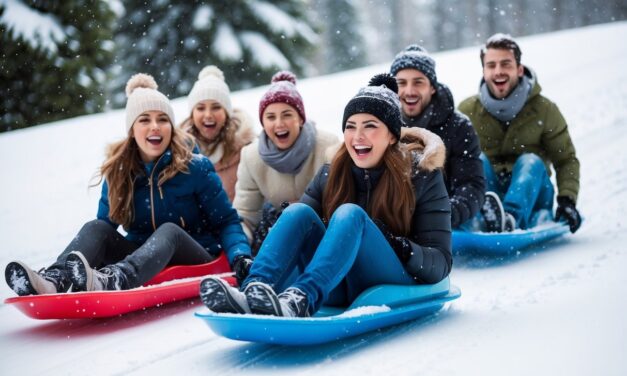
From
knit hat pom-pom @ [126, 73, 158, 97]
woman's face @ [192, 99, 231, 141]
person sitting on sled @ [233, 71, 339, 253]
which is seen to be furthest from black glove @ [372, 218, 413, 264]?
woman's face @ [192, 99, 231, 141]

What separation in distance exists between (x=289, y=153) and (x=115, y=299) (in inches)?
58.5

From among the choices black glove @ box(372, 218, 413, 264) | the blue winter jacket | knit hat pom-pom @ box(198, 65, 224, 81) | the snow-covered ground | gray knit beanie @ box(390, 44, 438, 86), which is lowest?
the snow-covered ground

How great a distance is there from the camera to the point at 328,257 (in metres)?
2.68

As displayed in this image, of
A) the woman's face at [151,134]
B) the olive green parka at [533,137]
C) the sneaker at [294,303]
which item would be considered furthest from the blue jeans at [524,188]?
the sneaker at [294,303]

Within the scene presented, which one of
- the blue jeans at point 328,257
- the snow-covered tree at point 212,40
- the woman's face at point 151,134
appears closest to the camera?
the blue jeans at point 328,257

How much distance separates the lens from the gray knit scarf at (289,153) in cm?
437

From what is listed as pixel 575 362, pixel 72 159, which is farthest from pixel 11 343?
pixel 72 159

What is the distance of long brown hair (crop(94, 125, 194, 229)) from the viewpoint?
12.8 feet

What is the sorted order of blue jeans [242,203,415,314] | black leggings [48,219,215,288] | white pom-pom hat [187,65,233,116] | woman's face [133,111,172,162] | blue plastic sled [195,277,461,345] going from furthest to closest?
white pom-pom hat [187,65,233,116] < woman's face [133,111,172,162] < black leggings [48,219,215,288] < blue jeans [242,203,415,314] < blue plastic sled [195,277,461,345]

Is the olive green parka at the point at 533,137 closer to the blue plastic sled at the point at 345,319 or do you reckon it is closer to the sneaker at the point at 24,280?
the blue plastic sled at the point at 345,319

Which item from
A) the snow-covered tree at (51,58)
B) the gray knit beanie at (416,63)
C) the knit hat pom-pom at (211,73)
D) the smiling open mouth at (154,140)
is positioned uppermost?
the snow-covered tree at (51,58)

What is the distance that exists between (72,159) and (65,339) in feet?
15.1

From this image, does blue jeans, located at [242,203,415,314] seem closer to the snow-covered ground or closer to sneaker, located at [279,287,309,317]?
sneaker, located at [279,287,309,317]

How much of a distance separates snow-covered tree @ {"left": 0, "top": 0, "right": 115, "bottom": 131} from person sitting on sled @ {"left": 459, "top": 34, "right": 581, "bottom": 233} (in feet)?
26.9
